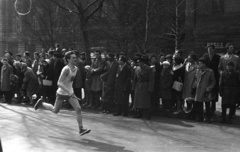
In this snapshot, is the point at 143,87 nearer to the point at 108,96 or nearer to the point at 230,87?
the point at 108,96

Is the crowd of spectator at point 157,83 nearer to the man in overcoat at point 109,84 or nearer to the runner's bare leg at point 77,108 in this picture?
the man in overcoat at point 109,84

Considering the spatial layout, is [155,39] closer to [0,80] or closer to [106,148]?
[0,80]

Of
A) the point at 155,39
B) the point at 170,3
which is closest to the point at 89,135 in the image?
the point at 155,39

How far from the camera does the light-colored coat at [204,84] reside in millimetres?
10383

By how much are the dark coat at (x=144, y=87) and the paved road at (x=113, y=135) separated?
1.84 ft

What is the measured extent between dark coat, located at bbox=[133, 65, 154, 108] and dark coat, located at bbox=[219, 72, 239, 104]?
6.93 feet

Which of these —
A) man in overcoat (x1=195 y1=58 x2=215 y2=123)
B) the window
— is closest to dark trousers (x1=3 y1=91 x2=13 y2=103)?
man in overcoat (x1=195 y1=58 x2=215 y2=123)

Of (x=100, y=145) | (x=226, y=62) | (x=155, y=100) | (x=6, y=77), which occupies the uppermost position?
(x=226, y=62)

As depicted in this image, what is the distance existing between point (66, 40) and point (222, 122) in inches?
748

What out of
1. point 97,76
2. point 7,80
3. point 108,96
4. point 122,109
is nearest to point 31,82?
point 7,80

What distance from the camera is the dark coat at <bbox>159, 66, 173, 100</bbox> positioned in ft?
37.5

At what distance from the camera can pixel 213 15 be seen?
27578 mm

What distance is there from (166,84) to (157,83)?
1.46 ft

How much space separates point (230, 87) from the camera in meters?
Answer: 10.2
